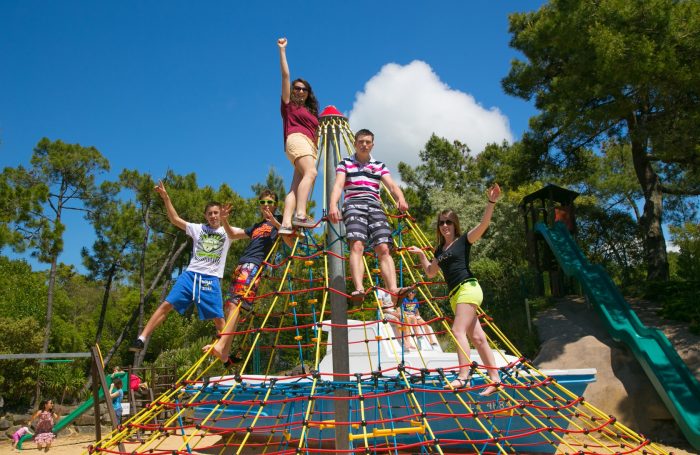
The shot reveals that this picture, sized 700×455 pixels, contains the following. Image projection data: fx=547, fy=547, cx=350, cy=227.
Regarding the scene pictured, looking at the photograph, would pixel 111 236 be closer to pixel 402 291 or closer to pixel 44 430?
pixel 44 430

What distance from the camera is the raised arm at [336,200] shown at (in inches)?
133

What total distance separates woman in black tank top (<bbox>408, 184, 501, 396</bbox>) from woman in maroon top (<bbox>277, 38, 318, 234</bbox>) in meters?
0.82

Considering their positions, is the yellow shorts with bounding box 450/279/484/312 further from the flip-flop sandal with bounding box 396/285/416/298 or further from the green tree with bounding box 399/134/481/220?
the green tree with bounding box 399/134/481/220

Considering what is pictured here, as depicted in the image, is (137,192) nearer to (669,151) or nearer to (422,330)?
A: (422,330)

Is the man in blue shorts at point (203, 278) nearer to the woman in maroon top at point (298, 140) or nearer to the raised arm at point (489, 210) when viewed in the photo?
the woman in maroon top at point (298, 140)

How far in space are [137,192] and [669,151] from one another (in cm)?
1395

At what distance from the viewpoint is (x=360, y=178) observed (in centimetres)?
362

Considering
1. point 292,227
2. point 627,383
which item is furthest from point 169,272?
point 292,227

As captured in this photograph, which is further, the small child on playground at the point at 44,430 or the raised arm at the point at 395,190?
the small child on playground at the point at 44,430

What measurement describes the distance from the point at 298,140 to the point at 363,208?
683mm

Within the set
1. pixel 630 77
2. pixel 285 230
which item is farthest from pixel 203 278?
pixel 630 77

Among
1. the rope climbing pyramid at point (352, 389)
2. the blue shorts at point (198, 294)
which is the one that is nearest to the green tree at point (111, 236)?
the rope climbing pyramid at point (352, 389)

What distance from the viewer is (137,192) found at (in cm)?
1658

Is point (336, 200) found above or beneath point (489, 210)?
above
